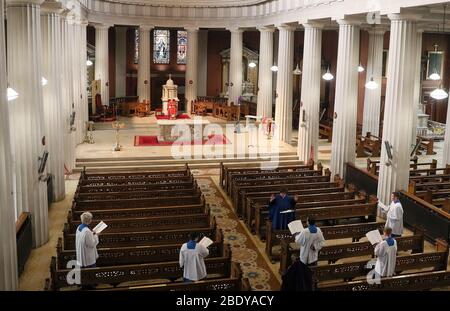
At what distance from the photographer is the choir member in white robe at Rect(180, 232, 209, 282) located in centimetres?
909

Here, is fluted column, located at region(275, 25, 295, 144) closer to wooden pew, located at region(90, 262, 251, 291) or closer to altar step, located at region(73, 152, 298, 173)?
altar step, located at region(73, 152, 298, 173)

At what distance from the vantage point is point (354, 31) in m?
17.6

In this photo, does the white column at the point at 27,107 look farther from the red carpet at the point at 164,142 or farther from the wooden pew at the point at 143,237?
the red carpet at the point at 164,142

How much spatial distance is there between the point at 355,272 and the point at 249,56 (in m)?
26.1

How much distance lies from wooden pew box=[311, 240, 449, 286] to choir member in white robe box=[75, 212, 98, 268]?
416 centimetres

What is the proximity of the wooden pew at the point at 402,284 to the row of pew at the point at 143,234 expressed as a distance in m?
1.81

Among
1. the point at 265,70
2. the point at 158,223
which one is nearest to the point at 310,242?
the point at 158,223

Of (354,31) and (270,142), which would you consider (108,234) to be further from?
(270,142)

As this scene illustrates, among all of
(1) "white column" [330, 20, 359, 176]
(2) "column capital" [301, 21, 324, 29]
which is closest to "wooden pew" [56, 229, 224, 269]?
(1) "white column" [330, 20, 359, 176]

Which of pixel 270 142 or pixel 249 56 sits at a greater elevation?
pixel 249 56

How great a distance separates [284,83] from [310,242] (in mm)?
14731

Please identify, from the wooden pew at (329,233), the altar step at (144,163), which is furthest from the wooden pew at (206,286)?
the altar step at (144,163)
